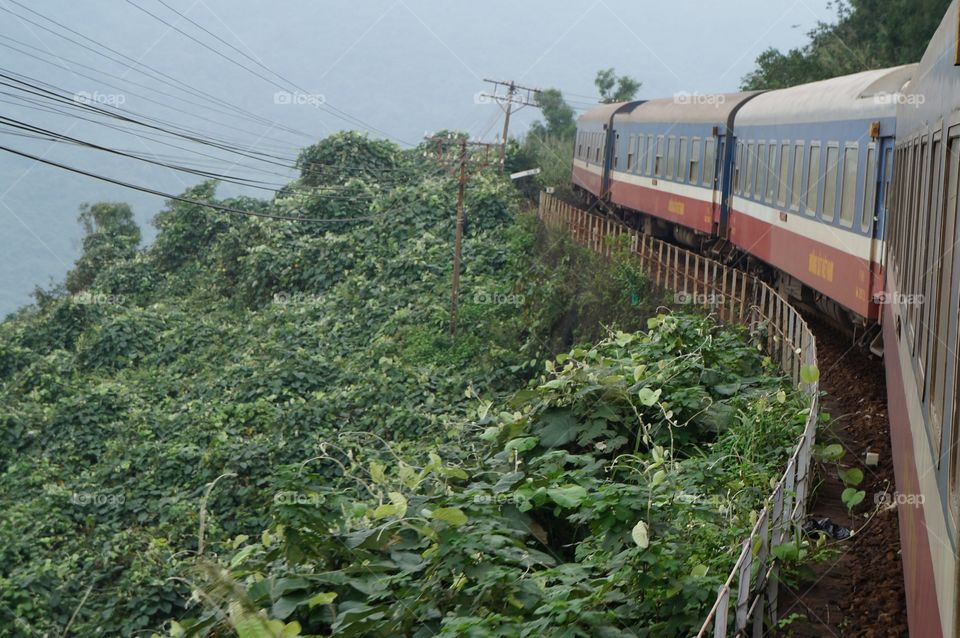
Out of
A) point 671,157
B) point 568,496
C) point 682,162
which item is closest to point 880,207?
point 568,496

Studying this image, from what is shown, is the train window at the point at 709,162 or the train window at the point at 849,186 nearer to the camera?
the train window at the point at 849,186

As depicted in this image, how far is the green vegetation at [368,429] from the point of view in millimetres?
5078

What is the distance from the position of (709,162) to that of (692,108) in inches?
95.4

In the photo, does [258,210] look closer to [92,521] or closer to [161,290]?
[161,290]

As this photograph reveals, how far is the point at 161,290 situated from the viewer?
32.8 m

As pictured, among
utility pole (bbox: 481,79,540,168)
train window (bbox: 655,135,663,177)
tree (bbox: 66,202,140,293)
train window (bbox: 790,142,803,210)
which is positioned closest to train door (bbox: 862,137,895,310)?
train window (bbox: 790,142,803,210)

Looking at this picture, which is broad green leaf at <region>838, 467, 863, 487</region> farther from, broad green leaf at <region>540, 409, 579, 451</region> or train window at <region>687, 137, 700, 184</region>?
train window at <region>687, 137, 700, 184</region>

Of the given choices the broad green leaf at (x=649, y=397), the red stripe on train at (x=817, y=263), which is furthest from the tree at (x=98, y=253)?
the broad green leaf at (x=649, y=397)

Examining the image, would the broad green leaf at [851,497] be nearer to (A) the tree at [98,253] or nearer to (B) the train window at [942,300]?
(B) the train window at [942,300]

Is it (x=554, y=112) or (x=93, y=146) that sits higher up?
(x=554, y=112)

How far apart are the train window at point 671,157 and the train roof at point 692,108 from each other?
0.44 m

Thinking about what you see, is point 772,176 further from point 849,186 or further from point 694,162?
point 694,162

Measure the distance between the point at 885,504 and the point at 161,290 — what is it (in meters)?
28.6

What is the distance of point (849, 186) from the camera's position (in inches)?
418
